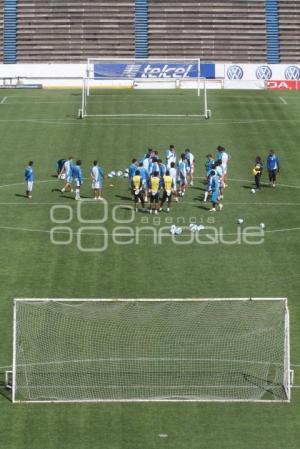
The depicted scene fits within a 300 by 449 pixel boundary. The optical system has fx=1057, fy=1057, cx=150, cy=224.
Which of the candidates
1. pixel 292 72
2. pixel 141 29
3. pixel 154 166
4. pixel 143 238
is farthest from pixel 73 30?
pixel 143 238

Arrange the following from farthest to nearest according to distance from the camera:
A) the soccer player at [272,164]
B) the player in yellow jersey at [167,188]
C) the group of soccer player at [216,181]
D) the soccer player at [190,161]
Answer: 1. the soccer player at [272,164]
2. the soccer player at [190,161]
3. the group of soccer player at [216,181]
4. the player in yellow jersey at [167,188]

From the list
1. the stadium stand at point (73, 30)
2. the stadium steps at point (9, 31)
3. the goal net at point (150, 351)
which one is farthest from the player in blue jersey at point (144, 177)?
the stadium steps at point (9, 31)

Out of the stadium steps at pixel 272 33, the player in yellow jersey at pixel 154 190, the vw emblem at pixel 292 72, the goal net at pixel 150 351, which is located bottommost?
the goal net at pixel 150 351

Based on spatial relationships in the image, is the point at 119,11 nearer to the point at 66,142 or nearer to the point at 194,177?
the point at 66,142

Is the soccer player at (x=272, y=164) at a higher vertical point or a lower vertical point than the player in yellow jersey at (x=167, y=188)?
higher

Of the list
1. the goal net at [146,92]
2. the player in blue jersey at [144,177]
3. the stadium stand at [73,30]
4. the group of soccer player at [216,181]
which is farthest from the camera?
the stadium stand at [73,30]

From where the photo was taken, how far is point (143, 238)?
1662 inches

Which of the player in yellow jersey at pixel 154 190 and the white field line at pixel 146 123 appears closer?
the player in yellow jersey at pixel 154 190

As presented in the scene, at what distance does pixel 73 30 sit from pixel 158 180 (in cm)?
4438

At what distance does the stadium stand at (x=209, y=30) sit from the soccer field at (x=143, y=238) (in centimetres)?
1401

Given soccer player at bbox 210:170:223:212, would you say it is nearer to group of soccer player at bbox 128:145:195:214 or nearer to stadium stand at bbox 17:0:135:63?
group of soccer player at bbox 128:145:195:214

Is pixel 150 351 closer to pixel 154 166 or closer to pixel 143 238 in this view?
pixel 143 238

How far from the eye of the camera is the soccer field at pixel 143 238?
26.9 meters

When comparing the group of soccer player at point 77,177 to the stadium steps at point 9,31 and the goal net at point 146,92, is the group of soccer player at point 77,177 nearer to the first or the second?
the goal net at point 146,92
